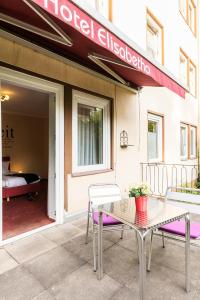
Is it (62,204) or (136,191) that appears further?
(62,204)

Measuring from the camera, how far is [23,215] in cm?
428

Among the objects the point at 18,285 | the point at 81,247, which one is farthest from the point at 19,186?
the point at 18,285

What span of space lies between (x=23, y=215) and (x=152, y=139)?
4614 millimetres

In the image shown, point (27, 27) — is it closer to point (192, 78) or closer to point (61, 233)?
point (61, 233)

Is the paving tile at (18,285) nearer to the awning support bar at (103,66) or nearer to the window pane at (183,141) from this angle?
the awning support bar at (103,66)

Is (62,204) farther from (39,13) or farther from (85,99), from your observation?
(39,13)

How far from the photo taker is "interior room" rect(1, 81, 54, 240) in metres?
4.11

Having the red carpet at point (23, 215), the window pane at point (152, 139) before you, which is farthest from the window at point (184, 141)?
the red carpet at point (23, 215)

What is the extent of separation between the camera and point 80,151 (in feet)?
14.1

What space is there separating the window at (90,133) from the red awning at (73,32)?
2.83ft

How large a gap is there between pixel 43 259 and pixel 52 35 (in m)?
3.02

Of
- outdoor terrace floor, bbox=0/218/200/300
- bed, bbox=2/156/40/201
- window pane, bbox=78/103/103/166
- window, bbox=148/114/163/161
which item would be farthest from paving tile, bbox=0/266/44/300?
window, bbox=148/114/163/161

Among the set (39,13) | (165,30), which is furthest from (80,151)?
(165,30)

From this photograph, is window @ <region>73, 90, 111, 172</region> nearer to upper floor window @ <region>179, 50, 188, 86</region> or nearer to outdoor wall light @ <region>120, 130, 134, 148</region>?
outdoor wall light @ <region>120, 130, 134, 148</region>
